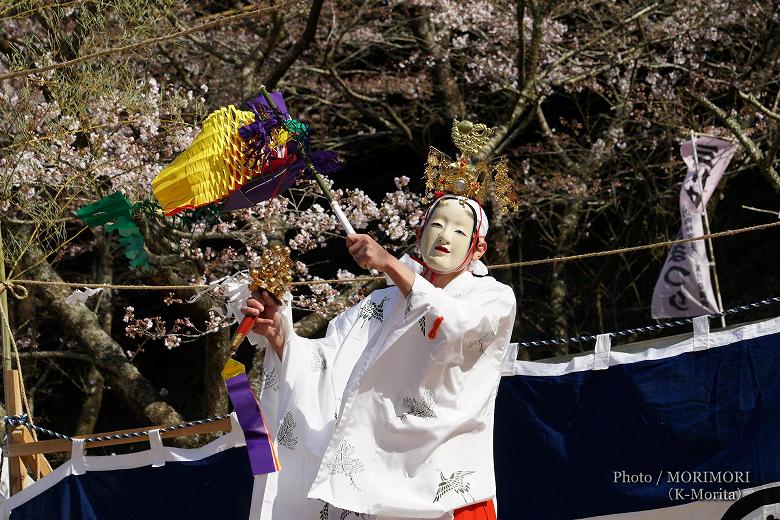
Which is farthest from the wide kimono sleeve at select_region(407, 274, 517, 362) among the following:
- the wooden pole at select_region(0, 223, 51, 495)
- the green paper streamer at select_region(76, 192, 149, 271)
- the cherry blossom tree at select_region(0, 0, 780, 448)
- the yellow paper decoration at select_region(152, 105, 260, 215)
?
the cherry blossom tree at select_region(0, 0, 780, 448)

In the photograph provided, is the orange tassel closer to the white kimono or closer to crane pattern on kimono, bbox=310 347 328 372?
the white kimono

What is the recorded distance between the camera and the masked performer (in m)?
3.64

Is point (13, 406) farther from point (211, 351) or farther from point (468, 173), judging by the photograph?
point (468, 173)

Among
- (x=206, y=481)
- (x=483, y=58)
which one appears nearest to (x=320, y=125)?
(x=483, y=58)

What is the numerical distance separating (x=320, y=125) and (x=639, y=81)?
→ 2.49 m

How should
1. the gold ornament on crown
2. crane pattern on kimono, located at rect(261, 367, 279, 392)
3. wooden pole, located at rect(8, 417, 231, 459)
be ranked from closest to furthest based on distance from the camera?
the gold ornament on crown < crane pattern on kimono, located at rect(261, 367, 279, 392) < wooden pole, located at rect(8, 417, 231, 459)

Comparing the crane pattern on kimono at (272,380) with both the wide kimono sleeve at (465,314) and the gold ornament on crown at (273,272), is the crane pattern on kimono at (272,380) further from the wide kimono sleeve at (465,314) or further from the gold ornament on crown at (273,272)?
the wide kimono sleeve at (465,314)

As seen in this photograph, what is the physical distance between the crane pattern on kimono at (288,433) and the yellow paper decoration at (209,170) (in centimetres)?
84

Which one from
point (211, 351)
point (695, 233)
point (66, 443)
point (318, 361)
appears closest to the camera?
point (318, 361)

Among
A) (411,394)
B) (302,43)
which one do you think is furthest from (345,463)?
(302,43)

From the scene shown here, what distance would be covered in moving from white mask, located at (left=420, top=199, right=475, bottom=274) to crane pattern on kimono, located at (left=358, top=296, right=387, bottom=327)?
0.38m

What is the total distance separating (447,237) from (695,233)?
3694 mm

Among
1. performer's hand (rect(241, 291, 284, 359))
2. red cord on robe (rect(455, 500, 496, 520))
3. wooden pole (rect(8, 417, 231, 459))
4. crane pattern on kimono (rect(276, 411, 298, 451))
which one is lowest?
red cord on robe (rect(455, 500, 496, 520))

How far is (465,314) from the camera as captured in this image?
3.68 m
